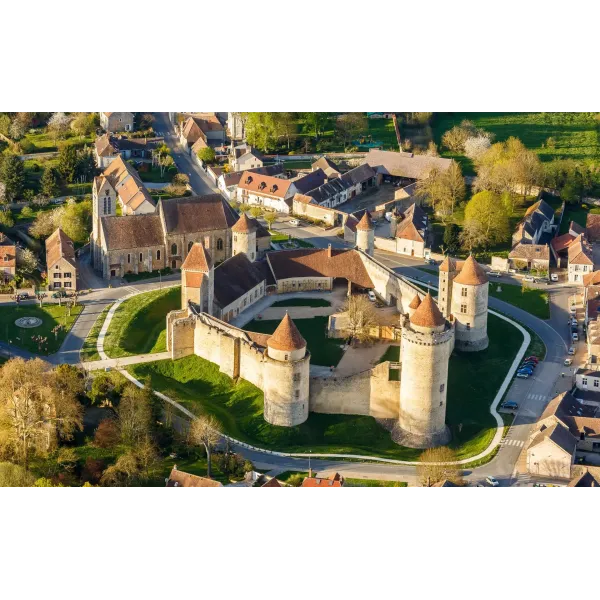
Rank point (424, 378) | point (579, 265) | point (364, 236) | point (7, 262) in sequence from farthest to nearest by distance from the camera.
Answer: point (579, 265)
point (364, 236)
point (7, 262)
point (424, 378)

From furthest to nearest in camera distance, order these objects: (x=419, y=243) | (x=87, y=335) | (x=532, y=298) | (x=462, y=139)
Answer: (x=462, y=139) < (x=419, y=243) < (x=532, y=298) < (x=87, y=335)

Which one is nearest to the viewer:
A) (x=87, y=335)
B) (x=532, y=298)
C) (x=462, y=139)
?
(x=87, y=335)

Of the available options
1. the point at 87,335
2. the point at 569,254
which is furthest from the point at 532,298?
the point at 87,335

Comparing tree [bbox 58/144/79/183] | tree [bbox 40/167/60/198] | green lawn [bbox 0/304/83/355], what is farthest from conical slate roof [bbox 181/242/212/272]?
tree [bbox 58/144/79/183]

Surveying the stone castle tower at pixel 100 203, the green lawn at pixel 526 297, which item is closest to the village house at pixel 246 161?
the stone castle tower at pixel 100 203

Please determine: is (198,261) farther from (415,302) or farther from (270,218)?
(270,218)

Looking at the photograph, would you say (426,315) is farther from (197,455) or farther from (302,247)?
(302,247)

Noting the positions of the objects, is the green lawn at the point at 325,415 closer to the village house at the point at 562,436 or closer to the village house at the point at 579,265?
the village house at the point at 562,436

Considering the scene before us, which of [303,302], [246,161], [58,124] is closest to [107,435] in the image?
[303,302]
